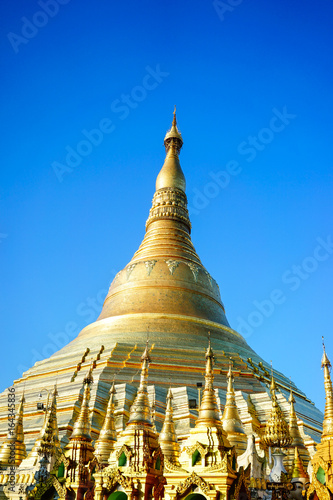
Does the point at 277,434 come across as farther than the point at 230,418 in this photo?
Yes

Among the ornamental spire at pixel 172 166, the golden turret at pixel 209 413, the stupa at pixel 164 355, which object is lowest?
the golden turret at pixel 209 413

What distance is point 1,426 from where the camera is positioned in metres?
19.2

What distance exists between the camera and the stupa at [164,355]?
1748 cm

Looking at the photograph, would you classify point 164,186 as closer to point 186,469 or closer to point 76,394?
point 76,394

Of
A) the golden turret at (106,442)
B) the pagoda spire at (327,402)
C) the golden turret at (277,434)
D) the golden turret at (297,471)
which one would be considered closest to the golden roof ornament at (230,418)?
the golden turret at (277,434)

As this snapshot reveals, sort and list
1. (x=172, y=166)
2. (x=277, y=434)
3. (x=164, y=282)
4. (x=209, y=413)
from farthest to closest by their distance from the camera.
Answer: (x=172, y=166) < (x=164, y=282) < (x=277, y=434) < (x=209, y=413)

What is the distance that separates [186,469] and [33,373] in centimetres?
1902

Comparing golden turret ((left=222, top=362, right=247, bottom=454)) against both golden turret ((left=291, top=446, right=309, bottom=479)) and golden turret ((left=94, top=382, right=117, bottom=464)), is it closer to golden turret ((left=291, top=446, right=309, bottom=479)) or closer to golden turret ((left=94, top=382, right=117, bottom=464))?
golden turret ((left=291, top=446, right=309, bottom=479))

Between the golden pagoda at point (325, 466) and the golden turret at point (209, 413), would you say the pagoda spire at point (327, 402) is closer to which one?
the golden pagoda at point (325, 466)

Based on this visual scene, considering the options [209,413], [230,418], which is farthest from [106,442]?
[209,413]

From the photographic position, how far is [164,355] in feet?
72.0

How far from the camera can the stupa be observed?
17.5 meters

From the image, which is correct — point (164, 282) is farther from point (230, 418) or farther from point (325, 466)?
point (325, 466)

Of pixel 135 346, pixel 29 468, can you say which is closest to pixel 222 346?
pixel 135 346
